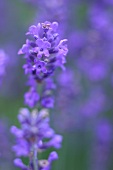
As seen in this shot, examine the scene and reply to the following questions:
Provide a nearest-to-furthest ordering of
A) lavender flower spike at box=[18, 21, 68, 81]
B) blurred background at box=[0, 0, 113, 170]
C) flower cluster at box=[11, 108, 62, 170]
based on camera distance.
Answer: lavender flower spike at box=[18, 21, 68, 81]
flower cluster at box=[11, 108, 62, 170]
blurred background at box=[0, 0, 113, 170]

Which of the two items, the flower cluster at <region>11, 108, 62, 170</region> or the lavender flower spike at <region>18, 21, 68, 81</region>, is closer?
the lavender flower spike at <region>18, 21, 68, 81</region>

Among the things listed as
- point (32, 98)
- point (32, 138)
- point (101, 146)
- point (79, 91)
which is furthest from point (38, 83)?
point (101, 146)

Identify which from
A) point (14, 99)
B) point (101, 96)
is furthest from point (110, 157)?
point (14, 99)

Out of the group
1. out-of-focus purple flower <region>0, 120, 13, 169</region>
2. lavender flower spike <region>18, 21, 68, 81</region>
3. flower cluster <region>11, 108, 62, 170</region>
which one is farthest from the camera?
out-of-focus purple flower <region>0, 120, 13, 169</region>

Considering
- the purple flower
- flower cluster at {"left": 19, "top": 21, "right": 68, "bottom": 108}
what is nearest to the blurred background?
the purple flower

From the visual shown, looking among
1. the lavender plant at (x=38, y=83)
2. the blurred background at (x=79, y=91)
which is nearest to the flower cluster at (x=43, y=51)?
the lavender plant at (x=38, y=83)

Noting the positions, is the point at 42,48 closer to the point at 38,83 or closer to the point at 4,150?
the point at 38,83

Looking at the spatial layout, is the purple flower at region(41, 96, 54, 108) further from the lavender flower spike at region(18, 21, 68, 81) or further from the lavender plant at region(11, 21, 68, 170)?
the lavender flower spike at region(18, 21, 68, 81)
